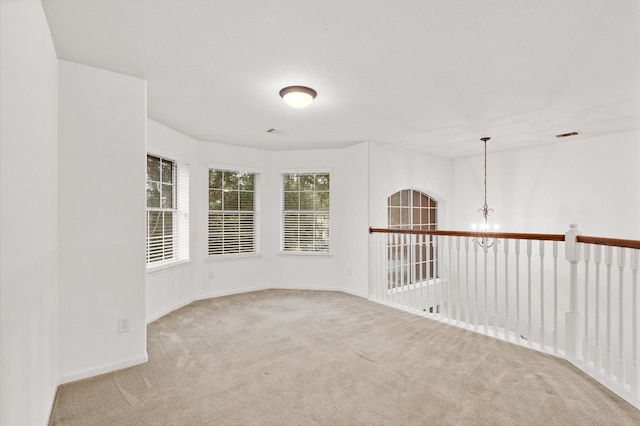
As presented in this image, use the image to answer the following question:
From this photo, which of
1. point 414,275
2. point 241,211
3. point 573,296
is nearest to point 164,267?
point 241,211

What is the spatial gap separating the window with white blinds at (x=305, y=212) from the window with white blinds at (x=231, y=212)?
567 mm

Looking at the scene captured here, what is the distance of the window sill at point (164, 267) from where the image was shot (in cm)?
375

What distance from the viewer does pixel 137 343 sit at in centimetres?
264

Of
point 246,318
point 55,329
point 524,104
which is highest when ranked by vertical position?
point 524,104

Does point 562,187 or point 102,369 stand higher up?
point 562,187

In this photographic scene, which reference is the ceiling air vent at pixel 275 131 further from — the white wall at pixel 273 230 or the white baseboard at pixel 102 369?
the white baseboard at pixel 102 369

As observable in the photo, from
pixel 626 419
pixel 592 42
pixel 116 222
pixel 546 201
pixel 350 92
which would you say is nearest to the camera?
pixel 626 419

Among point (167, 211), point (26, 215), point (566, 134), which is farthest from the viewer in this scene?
point (566, 134)

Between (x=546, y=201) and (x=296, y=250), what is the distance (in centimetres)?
428

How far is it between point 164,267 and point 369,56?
340 centimetres

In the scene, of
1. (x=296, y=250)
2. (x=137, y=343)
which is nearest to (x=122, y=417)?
(x=137, y=343)

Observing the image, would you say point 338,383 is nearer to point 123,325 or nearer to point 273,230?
point 123,325

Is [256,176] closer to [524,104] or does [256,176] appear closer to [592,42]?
[524,104]

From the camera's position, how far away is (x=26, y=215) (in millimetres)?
1517
